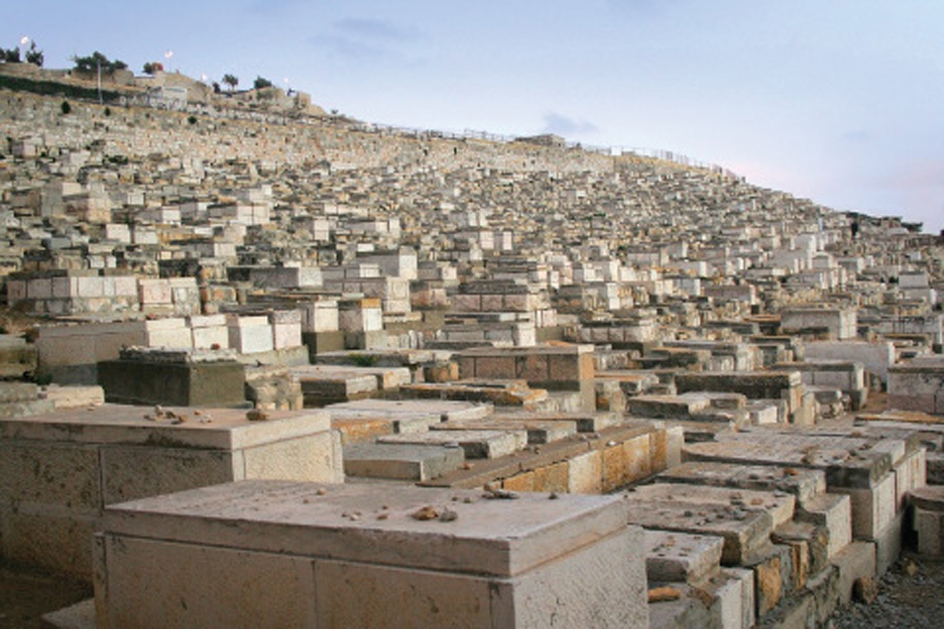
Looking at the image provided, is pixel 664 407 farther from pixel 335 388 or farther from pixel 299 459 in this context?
pixel 299 459

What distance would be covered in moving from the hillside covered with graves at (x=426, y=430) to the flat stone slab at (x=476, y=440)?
0.03 metres

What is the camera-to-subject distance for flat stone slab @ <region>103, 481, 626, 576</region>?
2779 mm

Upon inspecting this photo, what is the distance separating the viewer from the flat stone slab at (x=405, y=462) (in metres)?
5.23

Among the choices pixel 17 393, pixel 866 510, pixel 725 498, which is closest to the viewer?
pixel 17 393

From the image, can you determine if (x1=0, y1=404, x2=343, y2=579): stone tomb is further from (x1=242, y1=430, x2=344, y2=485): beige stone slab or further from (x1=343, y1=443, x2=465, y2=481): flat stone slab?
(x1=343, y1=443, x2=465, y2=481): flat stone slab

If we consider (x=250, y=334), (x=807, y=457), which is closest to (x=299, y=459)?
(x=807, y=457)

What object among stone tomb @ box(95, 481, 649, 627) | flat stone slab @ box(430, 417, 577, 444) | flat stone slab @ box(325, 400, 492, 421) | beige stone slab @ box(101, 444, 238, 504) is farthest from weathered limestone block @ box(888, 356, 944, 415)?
beige stone slab @ box(101, 444, 238, 504)

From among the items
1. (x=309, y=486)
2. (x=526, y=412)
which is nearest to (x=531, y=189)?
(x=526, y=412)

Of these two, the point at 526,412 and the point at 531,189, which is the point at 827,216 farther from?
the point at 526,412

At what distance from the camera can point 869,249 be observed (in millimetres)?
40125

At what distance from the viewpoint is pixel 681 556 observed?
4.51 m

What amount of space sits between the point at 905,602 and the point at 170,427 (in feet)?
14.1

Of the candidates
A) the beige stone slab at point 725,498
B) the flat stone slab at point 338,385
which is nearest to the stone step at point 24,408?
the flat stone slab at point 338,385

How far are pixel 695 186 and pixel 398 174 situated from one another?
813 inches
